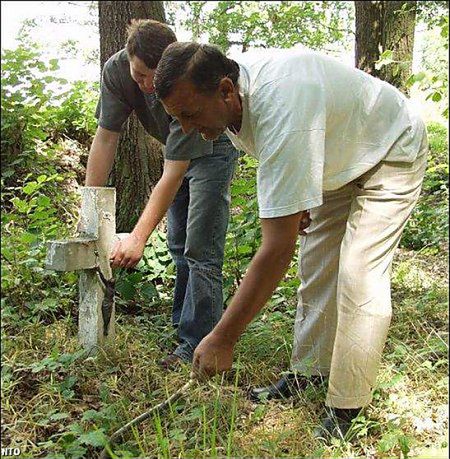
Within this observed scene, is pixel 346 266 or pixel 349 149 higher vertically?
pixel 349 149

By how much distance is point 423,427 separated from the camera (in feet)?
7.12

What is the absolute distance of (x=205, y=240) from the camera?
2.79 metres

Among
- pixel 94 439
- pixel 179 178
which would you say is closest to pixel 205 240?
pixel 179 178

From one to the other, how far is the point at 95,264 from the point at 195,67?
97 cm

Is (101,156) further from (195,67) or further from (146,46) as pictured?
(195,67)

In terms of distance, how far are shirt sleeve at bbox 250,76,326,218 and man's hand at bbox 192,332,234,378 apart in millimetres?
390

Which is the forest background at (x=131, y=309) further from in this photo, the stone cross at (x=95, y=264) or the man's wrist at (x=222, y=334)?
the man's wrist at (x=222, y=334)

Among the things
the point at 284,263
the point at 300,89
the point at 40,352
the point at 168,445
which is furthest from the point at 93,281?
the point at 300,89

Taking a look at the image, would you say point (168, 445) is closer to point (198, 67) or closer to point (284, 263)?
point (284, 263)

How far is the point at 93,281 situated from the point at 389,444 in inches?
49.8

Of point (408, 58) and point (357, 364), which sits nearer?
point (357, 364)

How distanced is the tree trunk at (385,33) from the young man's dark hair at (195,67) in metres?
0.47

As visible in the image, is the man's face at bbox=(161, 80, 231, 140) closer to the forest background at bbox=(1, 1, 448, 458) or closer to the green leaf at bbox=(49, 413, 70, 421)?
the forest background at bbox=(1, 1, 448, 458)

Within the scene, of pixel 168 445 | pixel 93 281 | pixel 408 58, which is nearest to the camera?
pixel 168 445
